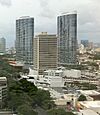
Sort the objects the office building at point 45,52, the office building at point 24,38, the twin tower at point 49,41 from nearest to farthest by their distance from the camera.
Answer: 1. the office building at point 45,52
2. the twin tower at point 49,41
3. the office building at point 24,38

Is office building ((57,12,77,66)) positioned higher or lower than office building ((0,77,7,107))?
higher

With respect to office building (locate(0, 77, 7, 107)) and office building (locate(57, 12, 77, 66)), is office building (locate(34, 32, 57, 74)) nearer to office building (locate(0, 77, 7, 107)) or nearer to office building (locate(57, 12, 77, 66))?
office building (locate(57, 12, 77, 66))

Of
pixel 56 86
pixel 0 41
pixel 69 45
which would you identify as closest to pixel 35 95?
pixel 56 86

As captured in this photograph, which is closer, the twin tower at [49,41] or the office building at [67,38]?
the twin tower at [49,41]

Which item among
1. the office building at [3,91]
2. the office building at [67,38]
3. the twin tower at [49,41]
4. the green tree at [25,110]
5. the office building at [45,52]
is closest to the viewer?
the green tree at [25,110]

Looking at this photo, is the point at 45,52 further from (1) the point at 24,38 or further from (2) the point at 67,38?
(1) the point at 24,38

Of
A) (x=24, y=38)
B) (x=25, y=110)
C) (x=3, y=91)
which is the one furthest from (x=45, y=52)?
(x=25, y=110)

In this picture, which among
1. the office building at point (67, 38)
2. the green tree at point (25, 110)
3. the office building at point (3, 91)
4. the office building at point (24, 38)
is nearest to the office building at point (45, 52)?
the office building at point (67, 38)

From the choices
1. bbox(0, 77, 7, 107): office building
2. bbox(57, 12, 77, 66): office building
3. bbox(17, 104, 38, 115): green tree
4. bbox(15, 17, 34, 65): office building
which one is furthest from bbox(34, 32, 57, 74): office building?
bbox(17, 104, 38, 115): green tree

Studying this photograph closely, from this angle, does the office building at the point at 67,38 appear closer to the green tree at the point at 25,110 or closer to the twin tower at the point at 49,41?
the twin tower at the point at 49,41

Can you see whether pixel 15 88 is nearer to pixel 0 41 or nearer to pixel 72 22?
pixel 72 22
